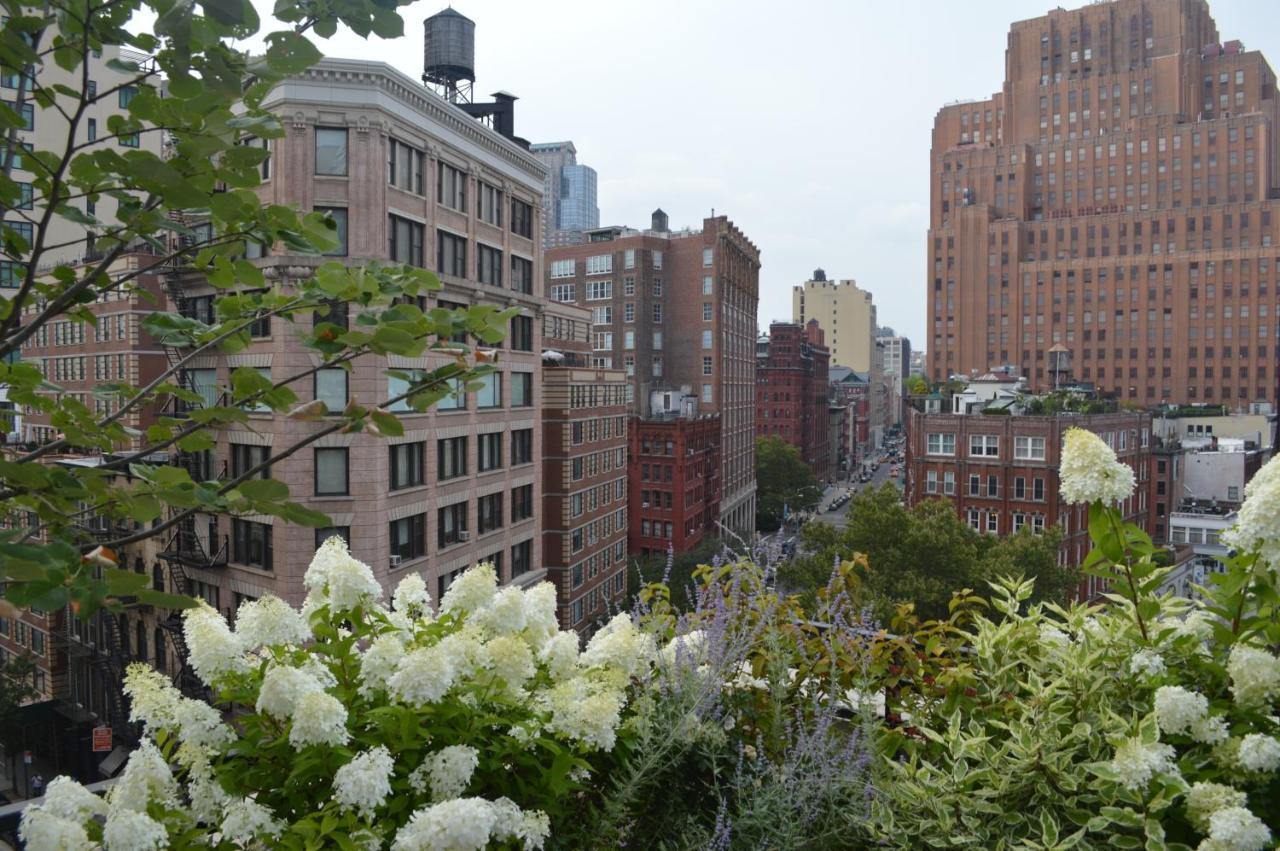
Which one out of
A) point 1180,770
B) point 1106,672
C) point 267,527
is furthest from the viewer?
point 267,527

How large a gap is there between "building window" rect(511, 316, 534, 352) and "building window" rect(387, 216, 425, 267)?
24.0 ft

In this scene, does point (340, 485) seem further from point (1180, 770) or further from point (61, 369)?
point (1180, 770)

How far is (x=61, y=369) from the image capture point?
41.9 meters

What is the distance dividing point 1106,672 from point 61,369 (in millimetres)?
48179

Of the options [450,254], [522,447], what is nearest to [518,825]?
[450,254]

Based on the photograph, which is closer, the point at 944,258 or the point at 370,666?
the point at 370,666

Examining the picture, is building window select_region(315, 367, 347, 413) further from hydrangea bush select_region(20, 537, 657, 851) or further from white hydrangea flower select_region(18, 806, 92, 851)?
white hydrangea flower select_region(18, 806, 92, 851)

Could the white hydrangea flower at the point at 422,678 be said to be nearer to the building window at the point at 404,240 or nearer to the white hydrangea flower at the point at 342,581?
the white hydrangea flower at the point at 342,581

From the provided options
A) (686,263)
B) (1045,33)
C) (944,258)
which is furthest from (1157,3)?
(686,263)

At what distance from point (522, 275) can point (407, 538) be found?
543 inches

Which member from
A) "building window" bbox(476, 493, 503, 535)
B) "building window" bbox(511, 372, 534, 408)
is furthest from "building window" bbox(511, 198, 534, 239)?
"building window" bbox(476, 493, 503, 535)

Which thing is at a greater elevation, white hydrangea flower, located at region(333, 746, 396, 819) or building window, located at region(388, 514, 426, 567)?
white hydrangea flower, located at region(333, 746, 396, 819)

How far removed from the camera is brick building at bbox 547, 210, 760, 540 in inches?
3469

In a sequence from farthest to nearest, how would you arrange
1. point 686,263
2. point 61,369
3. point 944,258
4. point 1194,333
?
point 944,258 → point 1194,333 → point 686,263 → point 61,369
